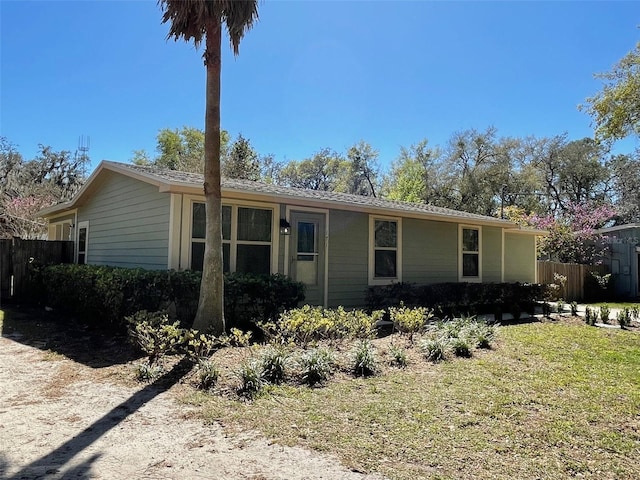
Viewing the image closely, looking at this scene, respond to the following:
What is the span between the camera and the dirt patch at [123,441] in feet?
9.62

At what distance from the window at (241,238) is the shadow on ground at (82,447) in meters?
3.96

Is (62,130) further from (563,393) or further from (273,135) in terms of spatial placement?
(563,393)

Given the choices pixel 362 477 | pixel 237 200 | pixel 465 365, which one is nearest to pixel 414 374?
pixel 465 365

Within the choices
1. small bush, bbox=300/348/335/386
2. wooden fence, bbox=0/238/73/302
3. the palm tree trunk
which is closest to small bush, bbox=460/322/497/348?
small bush, bbox=300/348/335/386

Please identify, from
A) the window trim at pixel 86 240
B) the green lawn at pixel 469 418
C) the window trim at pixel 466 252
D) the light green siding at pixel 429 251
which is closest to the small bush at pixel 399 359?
the green lawn at pixel 469 418

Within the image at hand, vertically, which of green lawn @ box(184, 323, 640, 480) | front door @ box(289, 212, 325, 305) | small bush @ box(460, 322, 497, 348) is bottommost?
green lawn @ box(184, 323, 640, 480)

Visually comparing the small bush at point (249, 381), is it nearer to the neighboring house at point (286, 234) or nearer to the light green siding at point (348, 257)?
the neighboring house at point (286, 234)

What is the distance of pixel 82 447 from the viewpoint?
332 centimetres

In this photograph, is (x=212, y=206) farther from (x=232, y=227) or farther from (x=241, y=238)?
(x=241, y=238)

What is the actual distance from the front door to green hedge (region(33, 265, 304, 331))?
158 cm

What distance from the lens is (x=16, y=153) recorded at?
93.2ft

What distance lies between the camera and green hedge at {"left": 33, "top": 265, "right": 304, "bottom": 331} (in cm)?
727

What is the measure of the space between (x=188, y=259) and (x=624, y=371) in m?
7.17

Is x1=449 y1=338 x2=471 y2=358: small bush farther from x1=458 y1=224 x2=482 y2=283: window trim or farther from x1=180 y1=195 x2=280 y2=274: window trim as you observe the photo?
x1=458 y1=224 x2=482 y2=283: window trim
